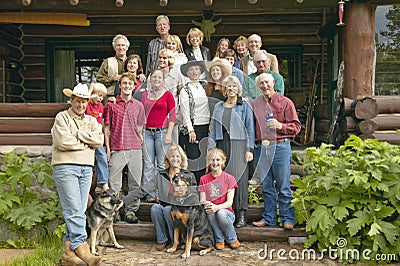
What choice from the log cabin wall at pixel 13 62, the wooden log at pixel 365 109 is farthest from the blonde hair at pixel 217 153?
the log cabin wall at pixel 13 62

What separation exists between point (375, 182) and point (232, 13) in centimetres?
572

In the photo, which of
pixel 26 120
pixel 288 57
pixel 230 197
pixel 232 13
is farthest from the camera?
pixel 288 57

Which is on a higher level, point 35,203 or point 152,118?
point 152,118

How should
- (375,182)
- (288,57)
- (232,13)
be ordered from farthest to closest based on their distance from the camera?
(288,57) < (232,13) < (375,182)

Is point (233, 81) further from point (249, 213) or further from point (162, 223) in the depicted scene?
point (162, 223)

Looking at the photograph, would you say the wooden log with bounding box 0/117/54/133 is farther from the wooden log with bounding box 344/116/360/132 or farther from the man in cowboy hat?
the wooden log with bounding box 344/116/360/132

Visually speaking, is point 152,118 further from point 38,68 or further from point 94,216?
point 38,68

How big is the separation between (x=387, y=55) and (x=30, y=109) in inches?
250

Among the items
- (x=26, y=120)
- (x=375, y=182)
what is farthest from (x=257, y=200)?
(x=26, y=120)

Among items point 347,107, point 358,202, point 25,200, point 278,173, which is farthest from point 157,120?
point 347,107

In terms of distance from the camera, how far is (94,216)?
4.75 metres

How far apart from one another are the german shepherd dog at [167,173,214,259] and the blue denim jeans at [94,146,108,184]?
3.02ft

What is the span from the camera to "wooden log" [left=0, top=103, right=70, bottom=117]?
6.95m

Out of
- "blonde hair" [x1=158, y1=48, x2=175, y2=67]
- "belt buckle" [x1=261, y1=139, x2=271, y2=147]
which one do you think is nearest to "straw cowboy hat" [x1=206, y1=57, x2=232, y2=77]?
"blonde hair" [x1=158, y1=48, x2=175, y2=67]
